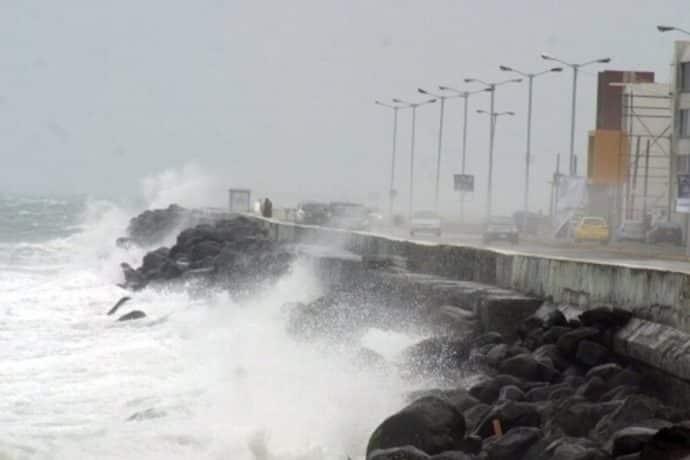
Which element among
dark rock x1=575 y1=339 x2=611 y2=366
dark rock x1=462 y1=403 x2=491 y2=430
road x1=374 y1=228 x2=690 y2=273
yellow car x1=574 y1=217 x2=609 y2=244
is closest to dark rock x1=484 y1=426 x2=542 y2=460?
dark rock x1=462 y1=403 x2=491 y2=430

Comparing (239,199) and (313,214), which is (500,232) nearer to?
(313,214)

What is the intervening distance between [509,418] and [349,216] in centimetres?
5048

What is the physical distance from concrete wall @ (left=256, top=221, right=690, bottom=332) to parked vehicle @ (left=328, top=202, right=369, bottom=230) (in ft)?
113

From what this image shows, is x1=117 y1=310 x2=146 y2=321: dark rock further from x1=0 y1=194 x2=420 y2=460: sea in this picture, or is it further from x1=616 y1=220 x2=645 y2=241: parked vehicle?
x1=616 y1=220 x2=645 y2=241: parked vehicle

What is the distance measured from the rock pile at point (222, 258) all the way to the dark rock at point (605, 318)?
1607cm

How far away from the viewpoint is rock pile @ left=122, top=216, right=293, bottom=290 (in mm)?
31047

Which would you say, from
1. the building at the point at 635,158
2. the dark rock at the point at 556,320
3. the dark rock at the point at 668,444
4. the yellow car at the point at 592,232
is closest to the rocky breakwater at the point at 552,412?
the dark rock at the point at 668,444

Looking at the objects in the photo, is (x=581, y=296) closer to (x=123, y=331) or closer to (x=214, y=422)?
(x=214, y=422)

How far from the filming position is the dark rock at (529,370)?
40.2 ft

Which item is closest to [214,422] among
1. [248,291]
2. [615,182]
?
[248,291]

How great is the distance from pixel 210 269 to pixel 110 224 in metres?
49.0

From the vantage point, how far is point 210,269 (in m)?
35.0

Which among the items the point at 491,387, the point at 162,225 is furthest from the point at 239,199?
the point at 491,387

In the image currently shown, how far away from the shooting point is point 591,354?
40.8 feet
